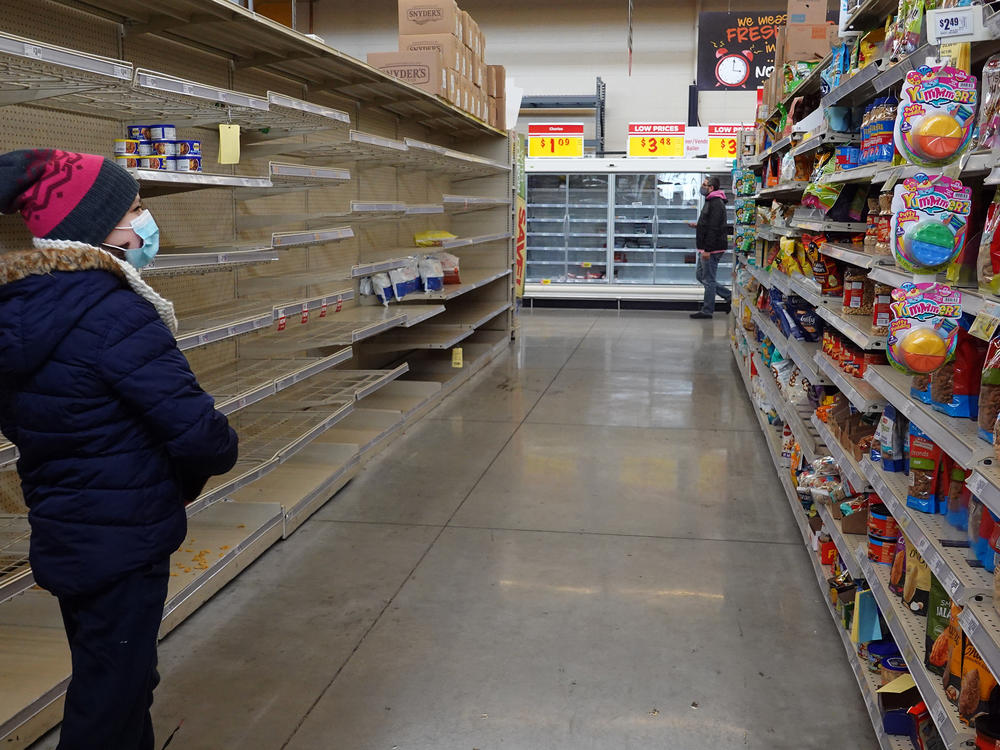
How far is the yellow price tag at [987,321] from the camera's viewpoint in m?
1.74

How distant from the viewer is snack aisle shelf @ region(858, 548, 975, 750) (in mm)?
1864

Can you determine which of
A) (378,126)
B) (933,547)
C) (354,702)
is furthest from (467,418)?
(933,547)

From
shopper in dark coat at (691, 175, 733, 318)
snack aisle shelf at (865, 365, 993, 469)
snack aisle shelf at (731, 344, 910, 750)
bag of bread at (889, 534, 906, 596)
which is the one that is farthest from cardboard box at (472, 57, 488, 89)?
bag of bread at (889, 534, 906, 596)

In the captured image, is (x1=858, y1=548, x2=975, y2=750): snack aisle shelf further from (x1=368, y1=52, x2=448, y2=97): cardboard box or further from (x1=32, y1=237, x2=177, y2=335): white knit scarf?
(x1=368, y1=52, x2=448, y2=97): cardboard box

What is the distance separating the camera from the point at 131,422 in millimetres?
Result: 1729

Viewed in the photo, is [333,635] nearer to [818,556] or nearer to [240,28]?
[818,556]

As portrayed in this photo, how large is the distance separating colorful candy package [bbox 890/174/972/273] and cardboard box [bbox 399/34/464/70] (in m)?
4.92

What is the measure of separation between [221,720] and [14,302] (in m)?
1.42

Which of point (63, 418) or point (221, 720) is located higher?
point (63, 418)

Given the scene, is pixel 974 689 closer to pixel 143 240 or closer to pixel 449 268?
pixel 143 240

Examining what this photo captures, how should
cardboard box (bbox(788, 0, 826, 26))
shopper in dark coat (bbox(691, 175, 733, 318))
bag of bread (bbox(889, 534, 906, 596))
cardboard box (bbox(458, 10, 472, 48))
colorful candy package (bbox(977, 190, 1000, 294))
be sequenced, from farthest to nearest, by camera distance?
1. shopper in dark coat (bbox(691, 175, 733, 318))
2. cardboard box (bbox(458, 10, 472, 48))
3. cardboard box (bbox(788, 0, 826, 26))
4. bag of bread (bbox(889, 534, 906, 596))
5. colorful candy package (bbox(977, 190, 1000, 294))

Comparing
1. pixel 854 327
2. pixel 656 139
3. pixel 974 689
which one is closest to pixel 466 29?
pixel 854 327

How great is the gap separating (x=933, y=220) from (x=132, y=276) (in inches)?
64.9

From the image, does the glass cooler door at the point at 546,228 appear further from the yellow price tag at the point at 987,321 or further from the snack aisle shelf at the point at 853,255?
the yellow price tag at the point at 987,321
